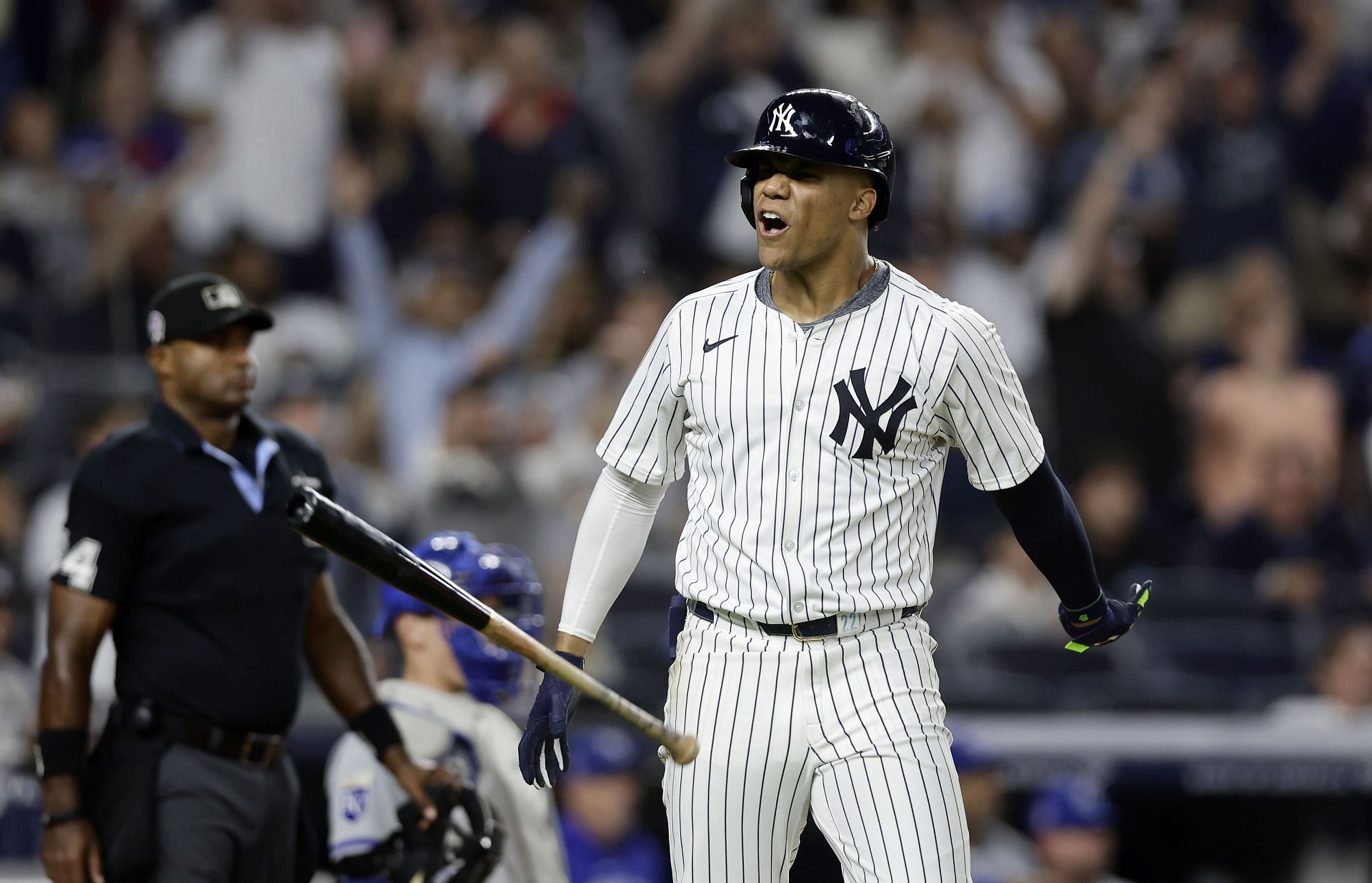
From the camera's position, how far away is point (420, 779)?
408 cm

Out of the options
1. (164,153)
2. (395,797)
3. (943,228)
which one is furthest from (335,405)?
(395,797)

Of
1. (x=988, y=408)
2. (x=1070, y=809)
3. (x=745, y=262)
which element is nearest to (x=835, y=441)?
(x=988, y=408)

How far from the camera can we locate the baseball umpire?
3828mm

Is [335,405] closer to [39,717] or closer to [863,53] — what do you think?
[863,53]

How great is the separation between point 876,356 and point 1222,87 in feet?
23.7

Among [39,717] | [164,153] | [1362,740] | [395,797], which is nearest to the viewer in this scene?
[39,717]

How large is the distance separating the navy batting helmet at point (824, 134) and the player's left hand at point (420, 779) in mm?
1619

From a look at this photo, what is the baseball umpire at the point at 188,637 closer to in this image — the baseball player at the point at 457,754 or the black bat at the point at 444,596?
the baseball player at the point at 457,754

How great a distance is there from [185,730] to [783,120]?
1878 mm

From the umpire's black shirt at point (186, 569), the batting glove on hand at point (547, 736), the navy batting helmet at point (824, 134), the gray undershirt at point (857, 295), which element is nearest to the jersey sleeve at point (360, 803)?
the umpire's black shirt at point (186, 569)

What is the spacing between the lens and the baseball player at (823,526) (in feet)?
10.3

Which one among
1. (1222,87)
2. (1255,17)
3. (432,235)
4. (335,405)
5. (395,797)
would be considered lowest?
(395,797)

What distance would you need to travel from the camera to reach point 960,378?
321 centimetres

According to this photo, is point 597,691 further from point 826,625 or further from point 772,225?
point 772,225
